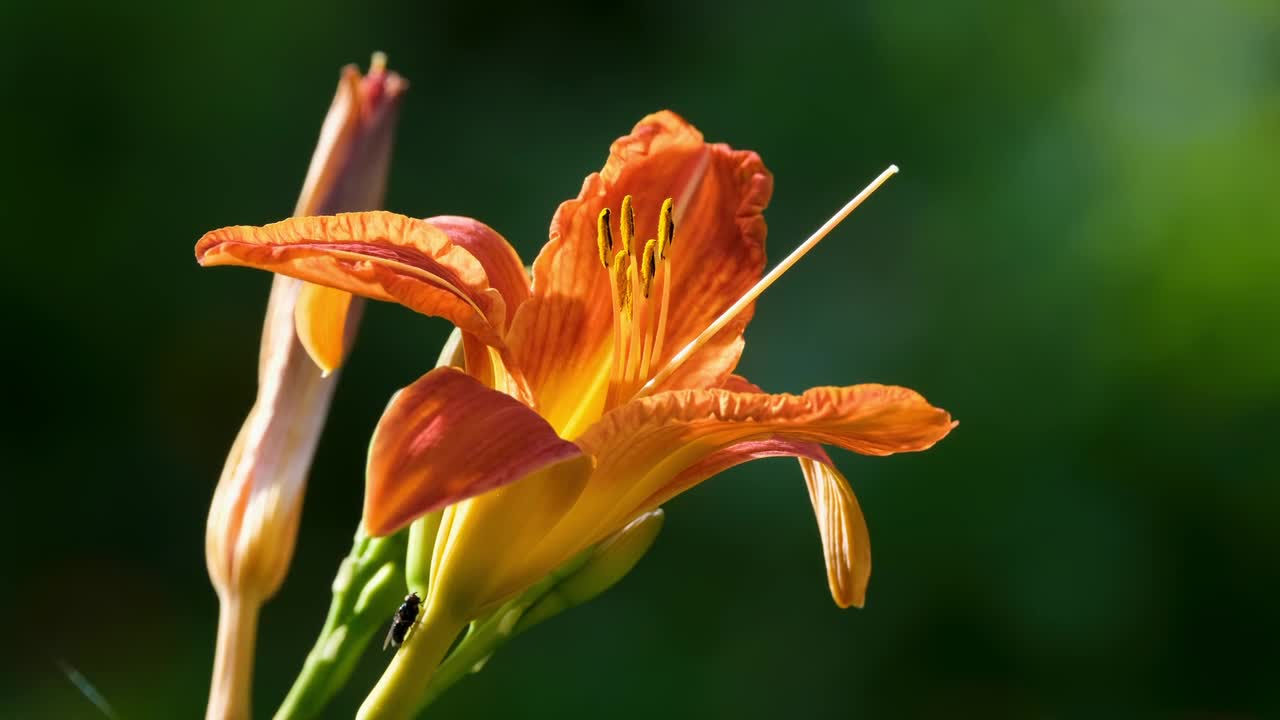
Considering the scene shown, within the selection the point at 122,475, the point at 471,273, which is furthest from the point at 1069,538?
the point at 471,273


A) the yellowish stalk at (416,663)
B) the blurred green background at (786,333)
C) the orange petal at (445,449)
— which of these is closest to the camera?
the orange petal at (445,449)

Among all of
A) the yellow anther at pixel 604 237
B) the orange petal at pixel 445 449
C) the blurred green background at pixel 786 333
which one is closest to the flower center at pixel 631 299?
the yellow anther at pixel 604 237

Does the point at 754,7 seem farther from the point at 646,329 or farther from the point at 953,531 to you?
the point at 646,329

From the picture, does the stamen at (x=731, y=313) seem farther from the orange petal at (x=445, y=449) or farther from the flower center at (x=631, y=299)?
the orange petal at (x=445, y=449)

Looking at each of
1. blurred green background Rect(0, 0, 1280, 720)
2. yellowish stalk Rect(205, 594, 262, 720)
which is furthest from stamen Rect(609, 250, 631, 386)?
blurred green background Rect(0, 0, 1280, 720)

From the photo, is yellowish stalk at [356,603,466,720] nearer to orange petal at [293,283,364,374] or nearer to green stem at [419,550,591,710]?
green stem at [419,550,591,710]

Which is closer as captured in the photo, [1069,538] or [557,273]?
[557,273]

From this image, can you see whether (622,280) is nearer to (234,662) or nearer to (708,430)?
(708,430)
